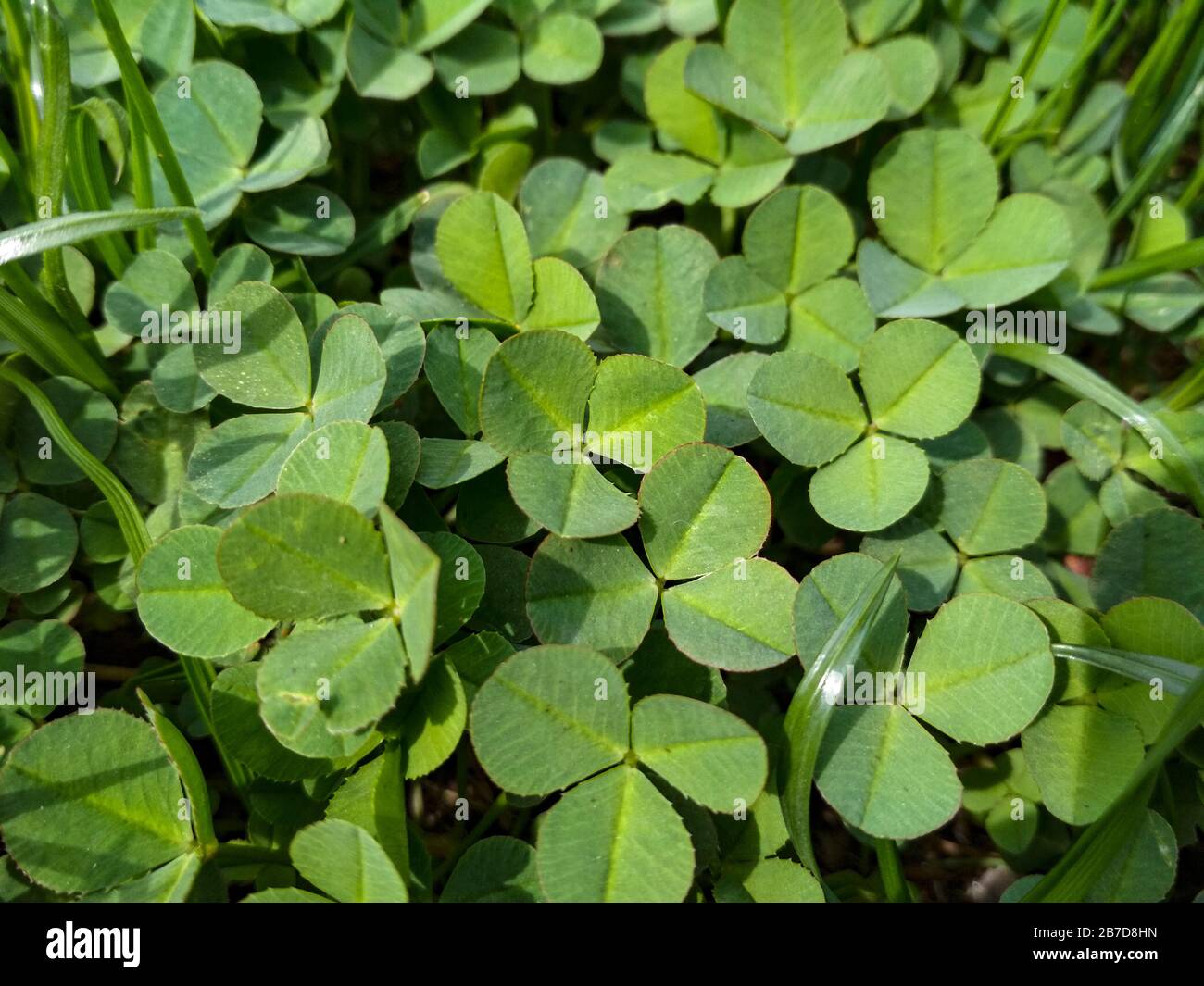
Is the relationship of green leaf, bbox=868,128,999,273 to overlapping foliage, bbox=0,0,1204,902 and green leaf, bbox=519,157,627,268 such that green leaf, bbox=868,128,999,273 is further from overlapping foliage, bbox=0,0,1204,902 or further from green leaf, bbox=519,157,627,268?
green leaf, bbox=519,157,627,268

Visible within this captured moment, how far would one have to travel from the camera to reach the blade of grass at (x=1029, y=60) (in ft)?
5.52

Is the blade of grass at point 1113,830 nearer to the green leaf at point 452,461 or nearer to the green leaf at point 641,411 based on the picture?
the green leaf at point 641,411

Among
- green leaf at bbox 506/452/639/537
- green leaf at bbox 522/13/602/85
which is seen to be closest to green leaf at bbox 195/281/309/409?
green leaf at bbox 506/452/639/537

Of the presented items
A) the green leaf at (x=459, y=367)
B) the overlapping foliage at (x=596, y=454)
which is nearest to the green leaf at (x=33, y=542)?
the overlapping foliage at (x=596, y=454)

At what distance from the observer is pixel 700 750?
125cm

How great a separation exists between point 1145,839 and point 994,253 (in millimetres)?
1000

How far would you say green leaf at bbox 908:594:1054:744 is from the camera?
4.33ft

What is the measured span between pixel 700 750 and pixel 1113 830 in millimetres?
556

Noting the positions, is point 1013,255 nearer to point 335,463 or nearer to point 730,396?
point 730,396

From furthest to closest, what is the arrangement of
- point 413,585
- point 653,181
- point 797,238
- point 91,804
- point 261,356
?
point 653,181 < point 797,238 < point 261,356 < point 91,804 < point 413,585

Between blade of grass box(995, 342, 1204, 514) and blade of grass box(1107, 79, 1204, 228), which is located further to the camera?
blade of grass box(1107, 79, 1204, 228)

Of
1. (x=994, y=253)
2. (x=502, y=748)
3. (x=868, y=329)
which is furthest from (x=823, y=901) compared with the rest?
(x=994, y=253)

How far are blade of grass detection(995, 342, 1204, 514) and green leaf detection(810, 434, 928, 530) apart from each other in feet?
1.21

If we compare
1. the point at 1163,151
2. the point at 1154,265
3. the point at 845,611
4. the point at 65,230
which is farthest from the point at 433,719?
the point at 1163,151
